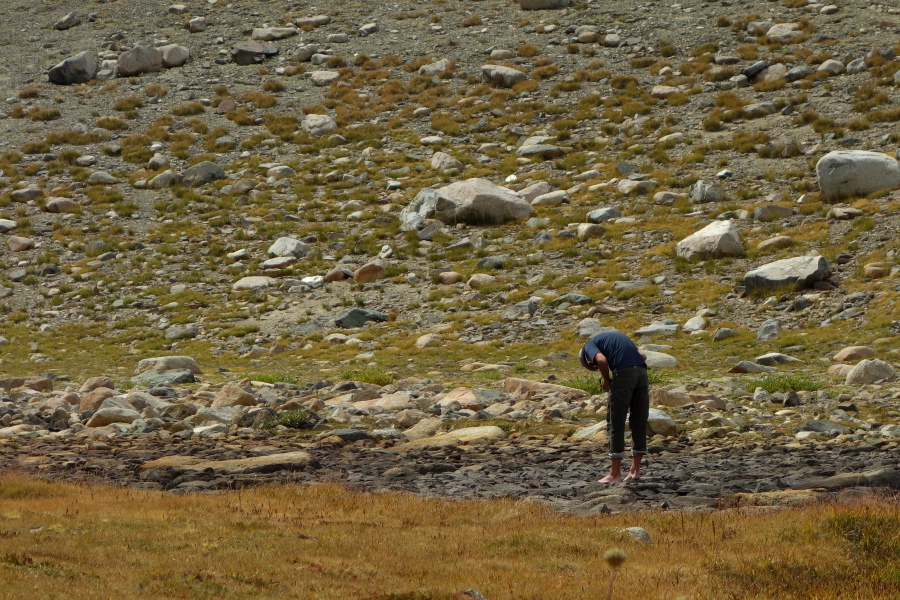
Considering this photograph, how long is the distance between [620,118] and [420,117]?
835cm

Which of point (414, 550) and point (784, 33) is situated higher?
point (414, 550)

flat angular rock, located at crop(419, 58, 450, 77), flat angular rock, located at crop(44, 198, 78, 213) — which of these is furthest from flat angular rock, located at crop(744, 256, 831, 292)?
flat angular rock, located at crop(44, 198, 78, 213)

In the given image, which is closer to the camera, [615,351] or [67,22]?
[615,351]

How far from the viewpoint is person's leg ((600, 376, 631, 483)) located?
10805 millimetres

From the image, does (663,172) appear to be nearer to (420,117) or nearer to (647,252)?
(647,252)

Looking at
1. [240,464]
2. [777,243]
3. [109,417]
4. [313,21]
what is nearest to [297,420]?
[240,464]

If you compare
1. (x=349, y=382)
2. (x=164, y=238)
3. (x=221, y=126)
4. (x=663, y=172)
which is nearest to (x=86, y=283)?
(x=164, y=238)

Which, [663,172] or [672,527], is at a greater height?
[672,527]

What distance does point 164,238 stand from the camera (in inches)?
1246

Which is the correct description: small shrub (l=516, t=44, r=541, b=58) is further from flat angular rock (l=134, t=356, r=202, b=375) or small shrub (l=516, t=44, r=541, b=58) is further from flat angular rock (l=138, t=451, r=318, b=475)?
flat angular rock (l=138, t=451, r=318, b=475)

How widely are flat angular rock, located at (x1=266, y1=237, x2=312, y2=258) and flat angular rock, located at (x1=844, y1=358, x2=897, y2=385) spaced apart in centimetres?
1773

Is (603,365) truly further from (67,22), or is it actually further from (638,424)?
(67,22)

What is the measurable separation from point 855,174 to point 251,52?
29184mm

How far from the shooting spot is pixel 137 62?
147ft
